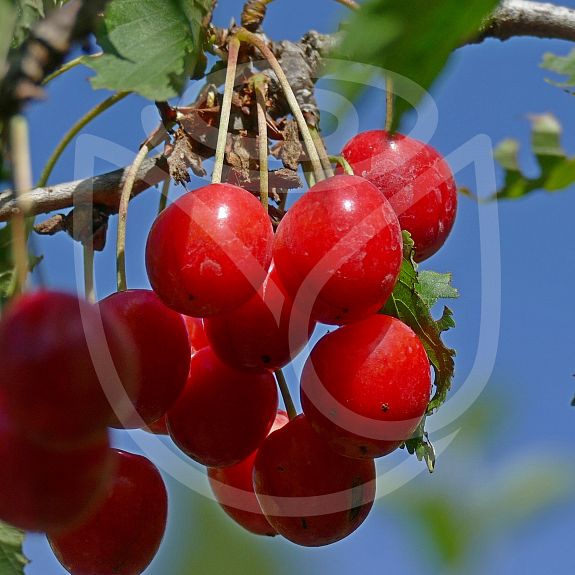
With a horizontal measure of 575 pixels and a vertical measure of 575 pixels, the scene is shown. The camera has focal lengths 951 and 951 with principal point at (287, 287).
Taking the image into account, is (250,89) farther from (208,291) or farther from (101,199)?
(208,291)

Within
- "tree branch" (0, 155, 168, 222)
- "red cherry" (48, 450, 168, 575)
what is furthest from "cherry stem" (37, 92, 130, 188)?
"red cherry" (48, 450, 168, 575)

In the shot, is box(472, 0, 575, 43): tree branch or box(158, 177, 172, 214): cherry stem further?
box(472, 0, 575, 43): tree branch

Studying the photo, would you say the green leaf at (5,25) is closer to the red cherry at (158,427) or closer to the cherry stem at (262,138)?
the cherry stem at (262,138)

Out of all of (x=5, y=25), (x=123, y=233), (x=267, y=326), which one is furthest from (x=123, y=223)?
(x=5, y=25)

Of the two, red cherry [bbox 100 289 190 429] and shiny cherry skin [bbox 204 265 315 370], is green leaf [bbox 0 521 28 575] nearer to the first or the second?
red cherry [bbox 100 289 190 429]

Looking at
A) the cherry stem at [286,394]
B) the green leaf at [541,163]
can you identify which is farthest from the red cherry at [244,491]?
the green leaf at [541,163]

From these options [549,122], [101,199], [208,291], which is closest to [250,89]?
[101,199]
